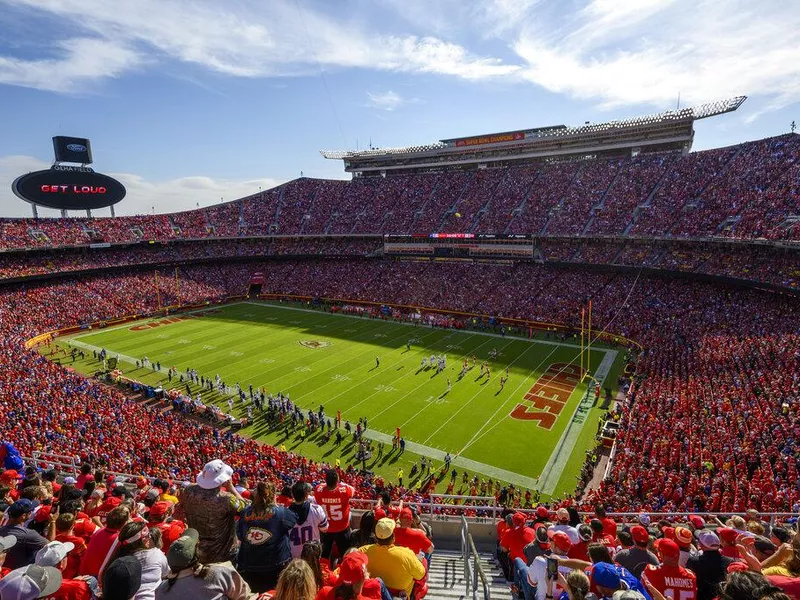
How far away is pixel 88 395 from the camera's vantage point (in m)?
24.7

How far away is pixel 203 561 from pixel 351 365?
94.4 feet

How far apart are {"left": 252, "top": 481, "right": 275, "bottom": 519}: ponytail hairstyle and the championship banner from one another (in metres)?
63.2

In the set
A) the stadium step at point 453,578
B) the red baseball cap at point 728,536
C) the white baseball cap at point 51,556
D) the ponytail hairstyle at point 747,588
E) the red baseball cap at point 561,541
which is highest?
the ponytail hairstyle at point 747,588

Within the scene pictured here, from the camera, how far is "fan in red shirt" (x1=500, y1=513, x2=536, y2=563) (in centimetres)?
675

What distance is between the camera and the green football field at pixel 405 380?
21.5 meters

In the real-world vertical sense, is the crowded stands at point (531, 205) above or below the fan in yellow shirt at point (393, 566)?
above

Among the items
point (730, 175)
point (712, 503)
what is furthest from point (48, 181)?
point (730, 175)

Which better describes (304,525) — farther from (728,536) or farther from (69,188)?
(69,188)

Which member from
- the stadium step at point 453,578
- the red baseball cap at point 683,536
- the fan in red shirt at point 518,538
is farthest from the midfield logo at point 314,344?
the red baseball cap at point 683,536

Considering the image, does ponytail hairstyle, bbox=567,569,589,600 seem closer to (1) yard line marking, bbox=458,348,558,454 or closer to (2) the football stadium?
(2) the football stadium

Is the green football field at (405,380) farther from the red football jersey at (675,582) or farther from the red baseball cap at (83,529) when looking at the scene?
the red baseball cap at (83,529)

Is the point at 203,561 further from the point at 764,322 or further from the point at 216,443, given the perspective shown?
the point at 764,322

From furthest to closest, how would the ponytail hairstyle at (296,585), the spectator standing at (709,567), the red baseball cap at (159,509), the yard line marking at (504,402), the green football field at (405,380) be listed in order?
the yard line marking at (504,402) → the green football field at (405,380) → the red baseball cap at (159,509) → the spectator standing at (709,567) → the ponytail hairstyle at (296,585)

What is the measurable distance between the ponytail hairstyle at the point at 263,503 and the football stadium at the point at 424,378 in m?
0.03
